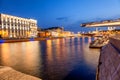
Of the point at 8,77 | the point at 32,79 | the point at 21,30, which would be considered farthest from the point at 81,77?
the point at 21,30

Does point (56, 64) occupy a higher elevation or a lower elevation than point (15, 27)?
lower

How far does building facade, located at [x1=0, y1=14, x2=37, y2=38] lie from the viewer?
424 feet

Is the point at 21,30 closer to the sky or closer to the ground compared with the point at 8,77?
closer to the sky

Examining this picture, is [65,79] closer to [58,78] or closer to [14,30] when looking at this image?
[58,78]

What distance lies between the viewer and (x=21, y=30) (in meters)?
154

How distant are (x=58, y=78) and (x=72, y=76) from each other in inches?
59.6

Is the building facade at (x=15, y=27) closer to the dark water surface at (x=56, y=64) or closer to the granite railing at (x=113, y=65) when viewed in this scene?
the dark water surface at (x=56, y=64)

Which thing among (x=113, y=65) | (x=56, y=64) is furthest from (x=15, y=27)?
(x=113, y=65)

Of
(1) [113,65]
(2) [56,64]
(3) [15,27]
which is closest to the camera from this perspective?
(1) [113,65]

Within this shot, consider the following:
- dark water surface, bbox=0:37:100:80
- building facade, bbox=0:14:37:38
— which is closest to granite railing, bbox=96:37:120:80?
dark water surface, bbox=0:37:100:80

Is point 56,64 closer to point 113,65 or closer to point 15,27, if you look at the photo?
point 113,65

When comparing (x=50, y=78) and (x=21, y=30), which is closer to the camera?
(x=50, y=78)

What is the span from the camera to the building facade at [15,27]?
129 meters

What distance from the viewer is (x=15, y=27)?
144750 mm
